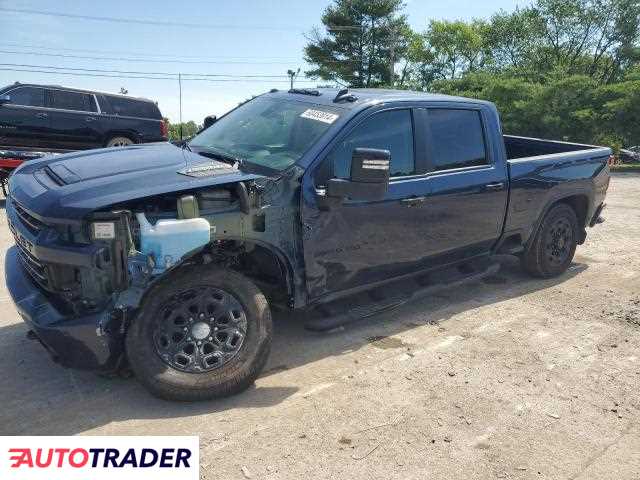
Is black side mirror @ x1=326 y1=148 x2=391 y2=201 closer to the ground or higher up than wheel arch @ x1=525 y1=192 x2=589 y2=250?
higher up

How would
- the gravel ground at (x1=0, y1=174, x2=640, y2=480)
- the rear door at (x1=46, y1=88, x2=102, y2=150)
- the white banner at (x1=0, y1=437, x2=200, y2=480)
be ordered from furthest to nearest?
the rear door at (x1=46, y1=88, x2=102, y2=150)
the gravel ground at (x1=0, y1=174, x2=640, y2=480)
the white banner at (x1=0, y1=437, x2=200, y2=480)

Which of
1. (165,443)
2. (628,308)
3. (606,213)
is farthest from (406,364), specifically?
(606,213)

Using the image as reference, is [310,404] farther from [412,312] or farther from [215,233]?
[412,312]

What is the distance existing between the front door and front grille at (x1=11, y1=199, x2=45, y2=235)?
1587mm

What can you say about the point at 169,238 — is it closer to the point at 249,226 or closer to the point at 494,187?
the point at 249,226

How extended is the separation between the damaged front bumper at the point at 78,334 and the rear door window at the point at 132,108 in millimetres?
10396

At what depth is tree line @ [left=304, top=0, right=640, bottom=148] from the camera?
64.9ft

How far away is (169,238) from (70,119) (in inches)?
400

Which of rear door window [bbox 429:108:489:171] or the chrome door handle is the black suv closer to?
rear door window [bbox 429:108:489:171]

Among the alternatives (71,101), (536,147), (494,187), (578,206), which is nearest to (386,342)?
(494,187)

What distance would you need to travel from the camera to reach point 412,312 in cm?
479

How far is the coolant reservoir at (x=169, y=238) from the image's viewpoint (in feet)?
9.76

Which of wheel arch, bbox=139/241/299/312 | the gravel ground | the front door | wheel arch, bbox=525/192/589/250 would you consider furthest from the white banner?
wheel arch, bbox=525/192/589/250

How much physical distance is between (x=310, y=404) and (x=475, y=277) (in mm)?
2382
